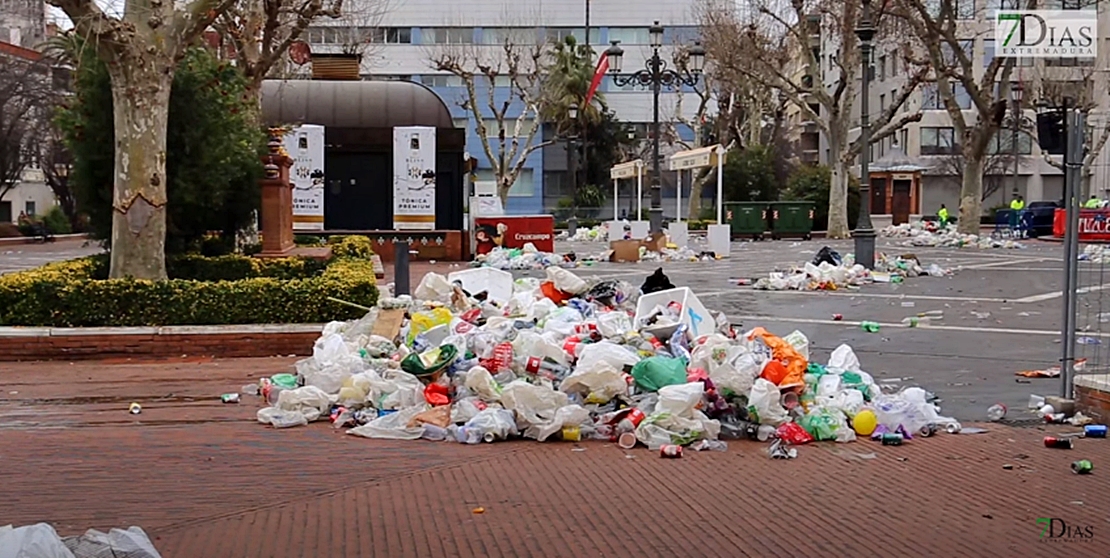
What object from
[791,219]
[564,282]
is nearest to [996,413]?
[564,282]

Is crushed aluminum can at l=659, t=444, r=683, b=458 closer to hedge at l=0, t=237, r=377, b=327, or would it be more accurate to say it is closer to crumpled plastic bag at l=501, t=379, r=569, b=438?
crumpled plastic bag at l=501, t=379, r=569, b=438

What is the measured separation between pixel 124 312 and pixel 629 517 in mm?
8565

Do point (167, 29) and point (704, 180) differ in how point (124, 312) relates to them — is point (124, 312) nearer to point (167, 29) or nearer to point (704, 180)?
point (167, 29)

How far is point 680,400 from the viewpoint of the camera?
8422 mm

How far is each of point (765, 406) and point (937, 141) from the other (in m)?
62.8

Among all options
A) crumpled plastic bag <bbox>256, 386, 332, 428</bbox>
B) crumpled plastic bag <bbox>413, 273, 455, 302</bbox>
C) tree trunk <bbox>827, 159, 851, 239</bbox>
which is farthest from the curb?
tree trunk <bbox>827, 159, 851, 239</bbox>

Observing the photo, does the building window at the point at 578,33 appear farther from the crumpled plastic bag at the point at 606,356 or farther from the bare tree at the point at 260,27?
the crumpled plastic bag at the point at 606,356

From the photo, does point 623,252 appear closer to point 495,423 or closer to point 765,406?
point 765,406

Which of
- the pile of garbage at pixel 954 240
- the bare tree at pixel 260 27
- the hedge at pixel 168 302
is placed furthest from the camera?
the pile of garbage at pixel 954 240

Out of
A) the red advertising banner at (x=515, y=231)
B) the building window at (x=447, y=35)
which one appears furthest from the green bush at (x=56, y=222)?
the red advertising banner at (x=515, y=231)

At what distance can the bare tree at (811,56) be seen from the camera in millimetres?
40406

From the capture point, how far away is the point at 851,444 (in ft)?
27.3

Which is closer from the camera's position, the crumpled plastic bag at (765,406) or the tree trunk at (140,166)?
the crumpled plastic bag at (765,406)

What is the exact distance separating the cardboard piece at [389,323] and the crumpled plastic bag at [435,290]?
1300 mm
